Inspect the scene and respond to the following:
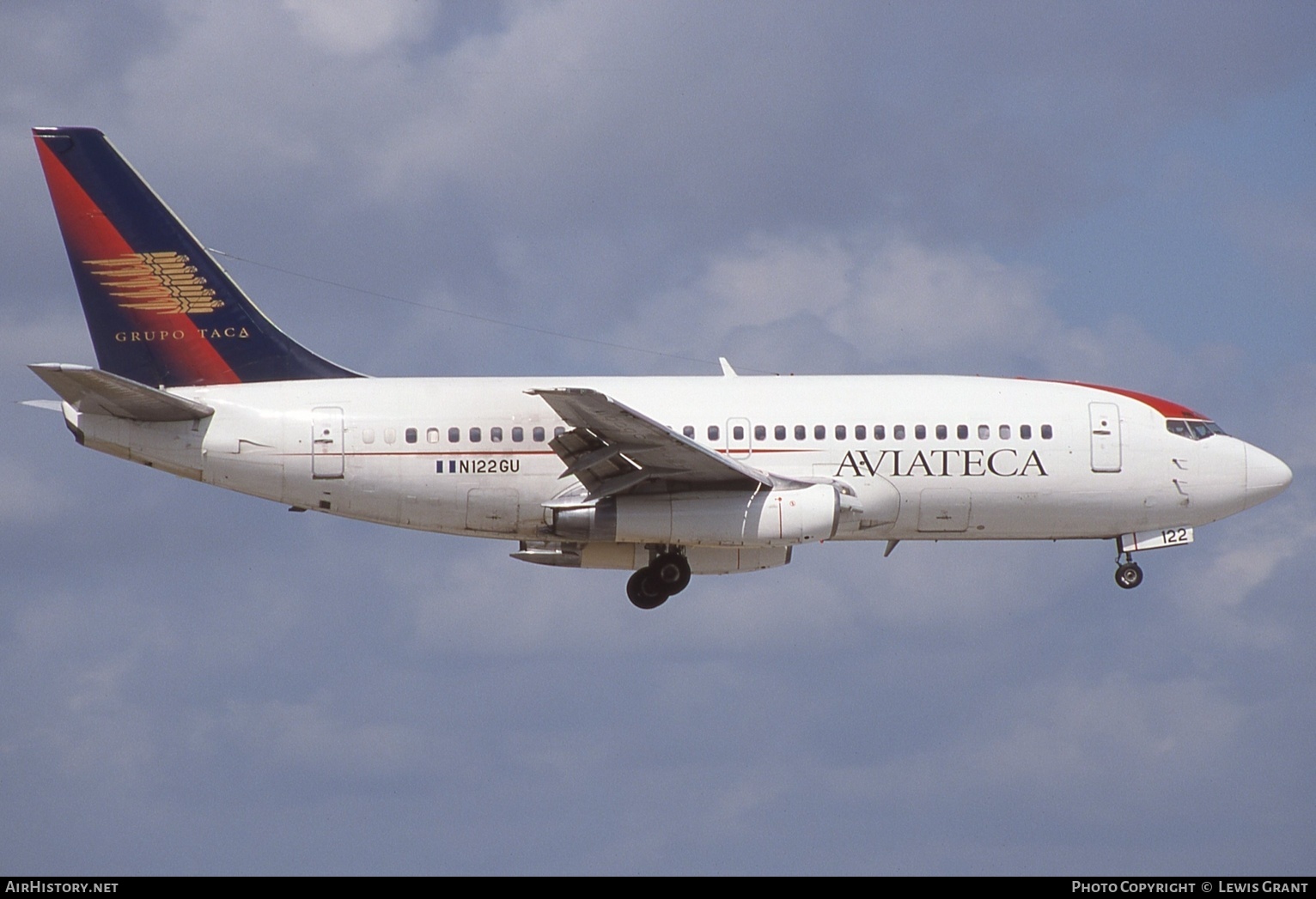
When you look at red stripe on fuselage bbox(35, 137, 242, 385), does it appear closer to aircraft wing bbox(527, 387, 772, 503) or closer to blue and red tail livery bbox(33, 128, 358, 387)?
blue and red tail livery bbox(33, 128, 358, 387)

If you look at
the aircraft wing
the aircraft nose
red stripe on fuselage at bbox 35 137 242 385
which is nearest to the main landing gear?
the aircraft wing

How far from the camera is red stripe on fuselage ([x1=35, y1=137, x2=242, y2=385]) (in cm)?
4212

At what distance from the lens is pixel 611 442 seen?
39.1 m

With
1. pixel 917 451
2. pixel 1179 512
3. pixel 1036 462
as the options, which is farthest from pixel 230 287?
pixel 1179 512

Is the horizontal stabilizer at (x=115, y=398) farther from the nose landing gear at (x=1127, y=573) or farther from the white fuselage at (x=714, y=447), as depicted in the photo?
the nose landing gear at (x=1127, y=573)

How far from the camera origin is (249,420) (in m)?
40.6

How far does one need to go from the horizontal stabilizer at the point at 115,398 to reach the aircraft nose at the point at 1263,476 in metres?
24.8

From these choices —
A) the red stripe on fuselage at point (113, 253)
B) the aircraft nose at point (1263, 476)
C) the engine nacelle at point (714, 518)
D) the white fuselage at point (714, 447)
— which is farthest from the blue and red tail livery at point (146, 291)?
the aircraft nose at point (1263, 476)

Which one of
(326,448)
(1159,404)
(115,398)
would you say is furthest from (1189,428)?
(115,398)

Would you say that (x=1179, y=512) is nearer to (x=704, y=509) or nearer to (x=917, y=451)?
(x=917, y=451)

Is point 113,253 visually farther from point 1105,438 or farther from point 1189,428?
point 1189,428

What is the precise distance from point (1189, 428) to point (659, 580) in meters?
13.3

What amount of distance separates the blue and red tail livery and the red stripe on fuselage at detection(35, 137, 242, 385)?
21 mm

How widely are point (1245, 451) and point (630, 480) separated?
15.2 metres
